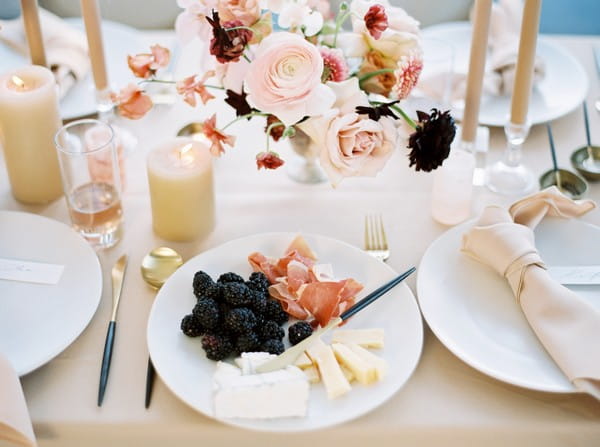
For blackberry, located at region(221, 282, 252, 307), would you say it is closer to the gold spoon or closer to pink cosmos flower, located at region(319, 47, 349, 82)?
the gold spoon

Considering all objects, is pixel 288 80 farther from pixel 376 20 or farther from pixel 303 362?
pixel 303 362

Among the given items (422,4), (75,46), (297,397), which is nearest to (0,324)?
(297,397)

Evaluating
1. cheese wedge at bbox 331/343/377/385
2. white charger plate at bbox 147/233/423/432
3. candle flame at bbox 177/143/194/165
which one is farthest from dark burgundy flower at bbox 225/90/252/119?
cheese wedge at bbox 331/343/377/385

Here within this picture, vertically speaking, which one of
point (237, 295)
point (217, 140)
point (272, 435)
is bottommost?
point (272, 435)

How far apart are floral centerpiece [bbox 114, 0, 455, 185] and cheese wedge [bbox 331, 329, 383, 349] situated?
21 cm

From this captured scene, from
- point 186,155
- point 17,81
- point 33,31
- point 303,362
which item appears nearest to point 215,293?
point 303,362

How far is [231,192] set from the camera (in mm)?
1399

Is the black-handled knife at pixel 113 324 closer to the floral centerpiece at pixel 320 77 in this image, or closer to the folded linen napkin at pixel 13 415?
the folded linen napkin at pixel 13 415

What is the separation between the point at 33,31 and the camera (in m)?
1.36

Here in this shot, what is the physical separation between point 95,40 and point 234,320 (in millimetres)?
624

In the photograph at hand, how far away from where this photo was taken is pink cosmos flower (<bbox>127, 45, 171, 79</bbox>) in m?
1.15

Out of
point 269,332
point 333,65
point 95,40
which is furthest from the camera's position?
point 95,40

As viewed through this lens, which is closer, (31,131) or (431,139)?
(431,139)

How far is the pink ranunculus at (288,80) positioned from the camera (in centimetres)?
103
